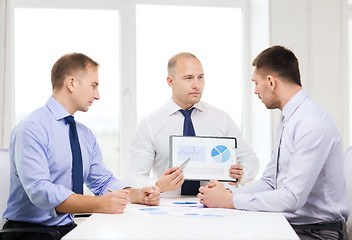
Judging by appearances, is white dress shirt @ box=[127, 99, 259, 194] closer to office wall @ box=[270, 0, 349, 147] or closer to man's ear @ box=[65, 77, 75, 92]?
man's ear @ box=[65, 77, 75, 92]

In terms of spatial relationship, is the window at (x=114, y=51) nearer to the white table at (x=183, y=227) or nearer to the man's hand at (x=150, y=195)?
the man's hand at (x=150, y=195)

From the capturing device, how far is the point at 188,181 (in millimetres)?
3062

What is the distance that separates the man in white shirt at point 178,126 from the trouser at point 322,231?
847 millimetres

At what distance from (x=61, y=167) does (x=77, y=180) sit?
129 millimetres

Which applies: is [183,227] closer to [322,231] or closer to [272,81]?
[322,231]

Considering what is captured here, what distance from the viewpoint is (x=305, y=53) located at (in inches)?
172

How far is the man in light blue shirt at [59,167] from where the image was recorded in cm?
231

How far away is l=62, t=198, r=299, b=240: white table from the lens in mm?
1773

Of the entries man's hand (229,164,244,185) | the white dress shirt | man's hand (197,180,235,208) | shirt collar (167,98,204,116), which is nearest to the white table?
man's hand (197,180,235,208)

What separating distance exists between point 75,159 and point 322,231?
1273 mm

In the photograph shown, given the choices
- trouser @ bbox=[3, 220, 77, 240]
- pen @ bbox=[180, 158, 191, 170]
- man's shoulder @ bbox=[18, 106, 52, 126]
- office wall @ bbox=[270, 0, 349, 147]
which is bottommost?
trouser @ bbox=[3, 220, 77, 240]

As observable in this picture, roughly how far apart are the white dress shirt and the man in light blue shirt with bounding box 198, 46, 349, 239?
708 mm

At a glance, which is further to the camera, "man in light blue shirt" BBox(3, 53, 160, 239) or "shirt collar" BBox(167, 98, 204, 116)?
"shirt collar" BBox(167, 98, 204, 116)

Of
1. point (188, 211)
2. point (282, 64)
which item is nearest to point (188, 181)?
point (188, 211)
